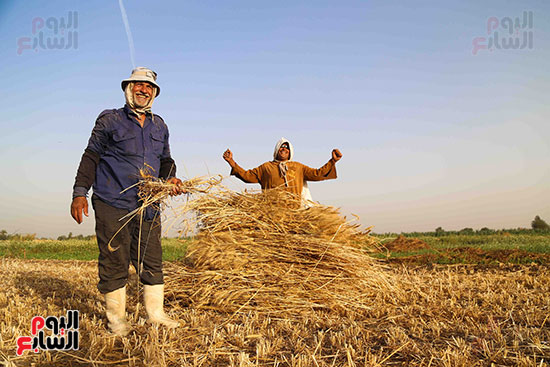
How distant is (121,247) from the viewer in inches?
135

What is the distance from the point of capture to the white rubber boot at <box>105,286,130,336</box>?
127 inches

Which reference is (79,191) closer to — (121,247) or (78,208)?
(78,208)

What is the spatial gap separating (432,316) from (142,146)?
10.9 feet

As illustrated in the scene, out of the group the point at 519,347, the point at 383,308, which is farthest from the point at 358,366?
the point at 383,308

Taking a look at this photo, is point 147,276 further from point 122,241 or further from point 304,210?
point 304,210

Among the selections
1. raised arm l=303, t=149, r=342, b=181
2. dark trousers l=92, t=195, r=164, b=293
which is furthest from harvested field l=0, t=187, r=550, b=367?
raised arm l=303, t=149, r=342, b=181

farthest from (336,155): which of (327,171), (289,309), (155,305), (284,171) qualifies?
(155,305)

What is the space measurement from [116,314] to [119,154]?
1.46 meters

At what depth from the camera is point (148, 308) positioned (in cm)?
346

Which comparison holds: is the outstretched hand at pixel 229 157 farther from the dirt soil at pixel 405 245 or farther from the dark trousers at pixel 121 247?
the dirt soil at pixel 405 245

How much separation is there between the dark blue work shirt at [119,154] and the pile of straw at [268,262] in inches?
22.9

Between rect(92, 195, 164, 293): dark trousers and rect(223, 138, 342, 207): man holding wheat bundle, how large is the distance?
2318 mm

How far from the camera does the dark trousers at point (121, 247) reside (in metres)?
3.35

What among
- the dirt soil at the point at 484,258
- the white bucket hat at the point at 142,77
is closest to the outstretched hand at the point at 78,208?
the white bucket hat at the point at 142,77
